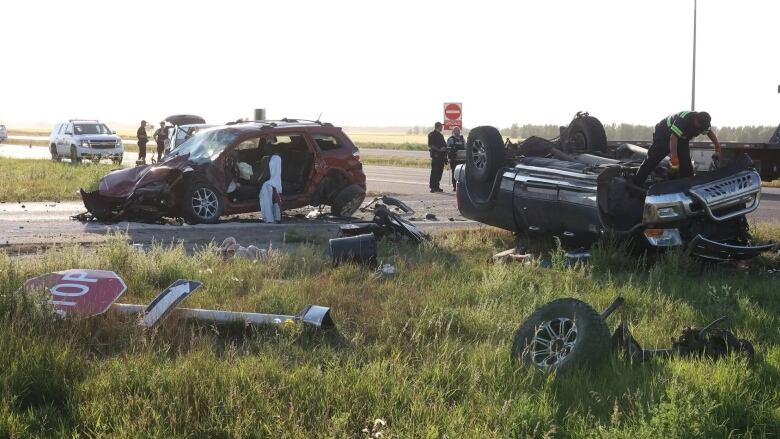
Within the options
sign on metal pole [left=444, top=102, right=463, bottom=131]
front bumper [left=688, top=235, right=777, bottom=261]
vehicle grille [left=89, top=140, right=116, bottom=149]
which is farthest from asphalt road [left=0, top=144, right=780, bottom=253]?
vehicle grille [left=89, top=140, right=116, bottom=149]

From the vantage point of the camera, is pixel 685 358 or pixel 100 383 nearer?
pixel 100 383

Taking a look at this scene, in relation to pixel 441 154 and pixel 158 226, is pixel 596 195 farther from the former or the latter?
pixel 441 154

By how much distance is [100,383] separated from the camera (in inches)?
169

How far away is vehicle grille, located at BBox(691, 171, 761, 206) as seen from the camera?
26.2ft

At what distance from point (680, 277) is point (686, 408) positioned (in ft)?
12.8

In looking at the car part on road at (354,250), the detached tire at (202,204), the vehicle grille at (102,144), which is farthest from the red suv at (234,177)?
the vehicle grille at (102,144)

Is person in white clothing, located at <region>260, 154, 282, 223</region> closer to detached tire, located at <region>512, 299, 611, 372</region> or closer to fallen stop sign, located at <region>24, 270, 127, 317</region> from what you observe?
fallen stop sign, located at <region>24, 270, 127, 317</region>

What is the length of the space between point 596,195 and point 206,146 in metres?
6.77

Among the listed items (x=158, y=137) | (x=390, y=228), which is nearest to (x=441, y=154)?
(x=390, y=228)

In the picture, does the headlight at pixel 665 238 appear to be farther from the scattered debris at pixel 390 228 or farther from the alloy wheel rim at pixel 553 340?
the alloy wheel rim at pixel 553 340

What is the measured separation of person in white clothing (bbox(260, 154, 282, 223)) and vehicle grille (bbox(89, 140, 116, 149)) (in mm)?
21300

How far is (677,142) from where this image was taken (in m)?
8.89

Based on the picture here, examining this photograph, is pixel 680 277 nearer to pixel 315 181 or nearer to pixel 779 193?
pixel 315 181

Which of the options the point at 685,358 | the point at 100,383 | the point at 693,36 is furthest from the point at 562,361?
the point at 693,36
